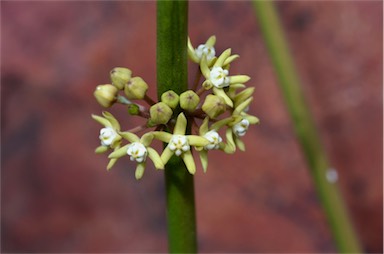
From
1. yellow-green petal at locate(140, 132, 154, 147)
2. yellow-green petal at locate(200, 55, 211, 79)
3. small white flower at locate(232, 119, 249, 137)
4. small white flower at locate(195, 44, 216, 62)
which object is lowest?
yellow-green petal at locate(140, 132, 154, 147)

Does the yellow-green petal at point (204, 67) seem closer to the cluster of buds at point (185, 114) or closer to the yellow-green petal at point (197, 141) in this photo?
the cluster of buds at point (185, 114)

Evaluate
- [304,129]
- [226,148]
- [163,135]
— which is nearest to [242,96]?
[226,148]

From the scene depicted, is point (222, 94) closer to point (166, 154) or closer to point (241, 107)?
point (241, 107)

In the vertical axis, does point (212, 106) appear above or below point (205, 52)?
below

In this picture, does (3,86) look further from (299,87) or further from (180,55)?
(180,55)

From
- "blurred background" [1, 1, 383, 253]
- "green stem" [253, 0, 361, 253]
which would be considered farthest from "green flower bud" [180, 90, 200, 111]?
"blurred background" [1, 1, 383, 253]

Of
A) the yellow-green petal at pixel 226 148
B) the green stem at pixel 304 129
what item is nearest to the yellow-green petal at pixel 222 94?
the yellow-green petal at pixel 226 148

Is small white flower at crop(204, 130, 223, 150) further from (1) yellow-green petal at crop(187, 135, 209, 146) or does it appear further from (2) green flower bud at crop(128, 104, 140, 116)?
(2) green flower bud at crop(128, 104, 140, 116)

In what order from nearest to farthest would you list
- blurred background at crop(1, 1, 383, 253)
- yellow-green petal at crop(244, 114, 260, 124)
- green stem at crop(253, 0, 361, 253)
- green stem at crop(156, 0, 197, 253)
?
green stem at crop(156, 0, 197, 253) → yellow-green petal at crop(244, 114, 260, 124) → green stem at crop(253, 0, 361, 253) → blurred background at crop(1, 1, 383, 253)
